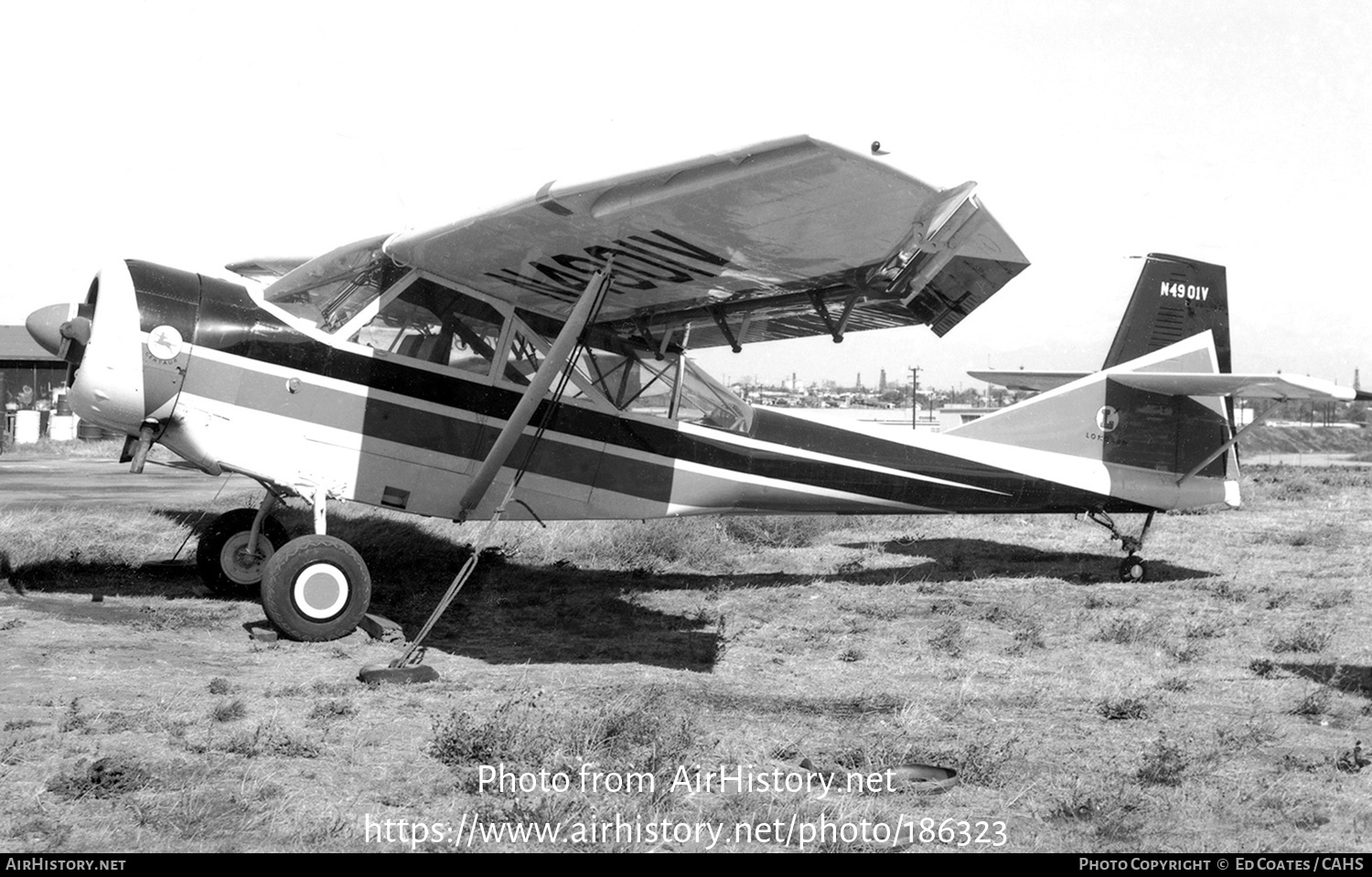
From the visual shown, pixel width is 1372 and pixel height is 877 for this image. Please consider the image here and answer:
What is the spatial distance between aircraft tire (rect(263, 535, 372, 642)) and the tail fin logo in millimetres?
6922

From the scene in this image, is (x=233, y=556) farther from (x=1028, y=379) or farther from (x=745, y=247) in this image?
(x=1028, y=379)

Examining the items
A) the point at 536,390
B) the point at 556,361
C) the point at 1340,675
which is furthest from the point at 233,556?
the point at 1340,675

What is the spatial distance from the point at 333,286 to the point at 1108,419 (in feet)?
23.1

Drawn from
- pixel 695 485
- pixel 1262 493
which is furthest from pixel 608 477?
pixel 1262 493

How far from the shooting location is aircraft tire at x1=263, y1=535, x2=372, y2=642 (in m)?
6.85

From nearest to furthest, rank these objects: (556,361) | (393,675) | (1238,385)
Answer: (393,675) → (556,361) → (1238,385)

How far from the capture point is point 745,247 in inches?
238

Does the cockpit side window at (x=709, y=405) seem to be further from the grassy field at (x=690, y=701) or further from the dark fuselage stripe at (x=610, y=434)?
the grassy field at (x=690, y=701)

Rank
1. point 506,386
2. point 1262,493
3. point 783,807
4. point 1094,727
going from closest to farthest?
point 783,807, point 1094,727, point 506,386, point 1262,493

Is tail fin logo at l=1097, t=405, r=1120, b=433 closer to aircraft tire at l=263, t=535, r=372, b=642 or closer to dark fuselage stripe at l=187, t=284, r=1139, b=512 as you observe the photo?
dark fuselage stripe at l=187, t=284, r=1139, b=512

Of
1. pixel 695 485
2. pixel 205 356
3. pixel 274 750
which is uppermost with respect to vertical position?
pixel 205 356
